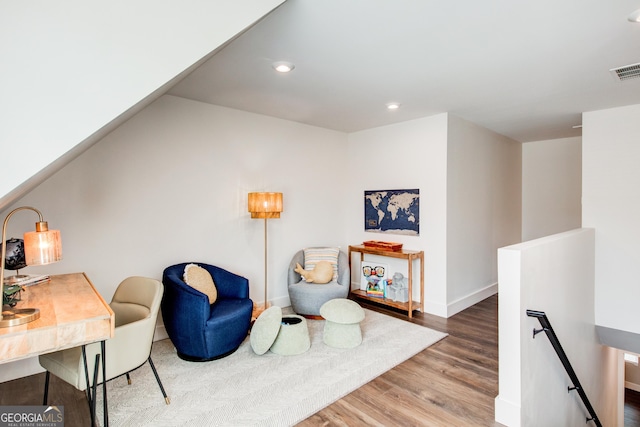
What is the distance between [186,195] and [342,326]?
2.19 metres

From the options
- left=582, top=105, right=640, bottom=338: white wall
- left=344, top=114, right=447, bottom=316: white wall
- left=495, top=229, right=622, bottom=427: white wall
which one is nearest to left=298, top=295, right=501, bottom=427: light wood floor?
left=495, top=229, right=622, bottom=427: white wall

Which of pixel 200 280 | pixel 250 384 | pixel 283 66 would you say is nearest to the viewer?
pixel 250 384

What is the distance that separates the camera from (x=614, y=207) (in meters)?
4.11

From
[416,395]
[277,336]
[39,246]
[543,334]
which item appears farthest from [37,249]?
[543,334]

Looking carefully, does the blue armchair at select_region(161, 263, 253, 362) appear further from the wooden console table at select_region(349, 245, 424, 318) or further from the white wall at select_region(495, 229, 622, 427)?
the white wall at select_region(495, 229, 622, 427)

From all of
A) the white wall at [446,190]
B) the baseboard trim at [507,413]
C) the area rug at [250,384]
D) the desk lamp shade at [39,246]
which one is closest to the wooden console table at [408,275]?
the white wall at [446,190]

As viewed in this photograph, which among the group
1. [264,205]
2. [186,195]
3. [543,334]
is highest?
[186,195]

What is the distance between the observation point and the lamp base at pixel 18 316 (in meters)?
1.41

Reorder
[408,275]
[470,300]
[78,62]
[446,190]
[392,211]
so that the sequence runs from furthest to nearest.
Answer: [392,211], [470,300], [408,275], [446,190], [78,62]

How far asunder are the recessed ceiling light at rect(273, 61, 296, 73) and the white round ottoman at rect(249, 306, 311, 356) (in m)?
2.17

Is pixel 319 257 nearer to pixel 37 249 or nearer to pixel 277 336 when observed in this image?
pixel 277 336

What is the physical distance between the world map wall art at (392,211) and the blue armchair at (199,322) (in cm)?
246

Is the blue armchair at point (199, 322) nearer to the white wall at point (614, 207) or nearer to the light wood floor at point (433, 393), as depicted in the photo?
the light wood floor at point (433, 393)

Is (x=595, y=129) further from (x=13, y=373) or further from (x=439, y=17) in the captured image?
(x=13, y=373)
